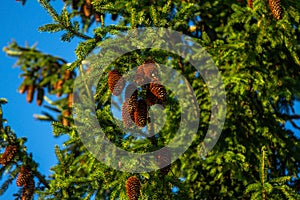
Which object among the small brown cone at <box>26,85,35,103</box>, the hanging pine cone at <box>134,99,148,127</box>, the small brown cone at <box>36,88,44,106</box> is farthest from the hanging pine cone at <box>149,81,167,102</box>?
the small brown cone at <box>26,85,35,103</box>

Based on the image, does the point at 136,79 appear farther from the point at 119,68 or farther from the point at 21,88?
the point at 21,88

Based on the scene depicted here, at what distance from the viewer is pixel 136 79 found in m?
3.39

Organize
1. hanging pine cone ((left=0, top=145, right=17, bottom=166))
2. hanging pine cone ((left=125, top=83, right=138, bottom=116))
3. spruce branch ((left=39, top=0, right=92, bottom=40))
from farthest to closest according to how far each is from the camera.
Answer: hanging pine cone ((left=0, top=145, right=17, bottom=166)) < spruce branch ((left=39, top=0, right=92, bottom=40)) < hanging pine cone ((left=125, top=83, right=138, bottom=116))

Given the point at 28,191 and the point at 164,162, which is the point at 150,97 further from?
the point at 28,191

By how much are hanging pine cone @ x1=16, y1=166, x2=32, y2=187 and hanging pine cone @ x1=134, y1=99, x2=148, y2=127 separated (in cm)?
132

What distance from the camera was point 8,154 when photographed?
13.7 feet

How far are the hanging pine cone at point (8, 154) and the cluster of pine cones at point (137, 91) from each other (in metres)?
1.26

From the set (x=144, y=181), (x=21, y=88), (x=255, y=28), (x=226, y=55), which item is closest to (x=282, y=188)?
(x=144, y=181)

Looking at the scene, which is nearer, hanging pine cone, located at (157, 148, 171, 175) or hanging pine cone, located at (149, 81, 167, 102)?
hanging pine cone, located at (149, 81, 167, 102)

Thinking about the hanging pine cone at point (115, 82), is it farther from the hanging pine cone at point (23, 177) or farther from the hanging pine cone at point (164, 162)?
the hanging pine cone at point (23, 177)

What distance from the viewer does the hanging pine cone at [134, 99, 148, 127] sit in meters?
3.39

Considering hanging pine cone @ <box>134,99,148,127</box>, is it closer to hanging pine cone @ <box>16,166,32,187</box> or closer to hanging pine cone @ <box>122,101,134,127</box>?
hanging pine cone @ <box>122,101,134,127</box>

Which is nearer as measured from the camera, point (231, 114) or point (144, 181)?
point (144, 181)

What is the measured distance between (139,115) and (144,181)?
2.66ft
